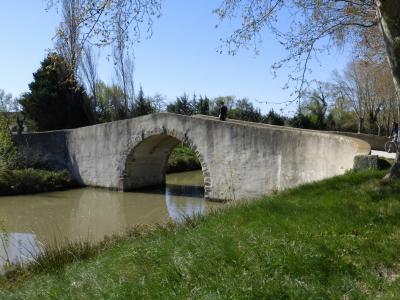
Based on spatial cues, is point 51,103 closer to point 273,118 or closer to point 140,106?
point 140,106

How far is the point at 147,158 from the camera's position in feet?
65.5

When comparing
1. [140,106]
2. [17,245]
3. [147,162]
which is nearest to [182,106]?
[140,106]

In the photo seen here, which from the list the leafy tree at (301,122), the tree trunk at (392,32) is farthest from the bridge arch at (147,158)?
the leafy tree at (301,122)

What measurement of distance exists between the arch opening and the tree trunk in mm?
12087

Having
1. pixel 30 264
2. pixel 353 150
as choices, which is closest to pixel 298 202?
pixel 30 264

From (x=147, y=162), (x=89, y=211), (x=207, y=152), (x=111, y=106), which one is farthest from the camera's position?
(x=111, y=106)

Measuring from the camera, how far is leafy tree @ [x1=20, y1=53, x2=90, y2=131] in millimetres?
28922

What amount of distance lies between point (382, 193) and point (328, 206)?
869mm

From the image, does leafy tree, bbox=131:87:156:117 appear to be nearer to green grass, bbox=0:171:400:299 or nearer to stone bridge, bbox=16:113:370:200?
stone bridge, bbox=16:113:370:200

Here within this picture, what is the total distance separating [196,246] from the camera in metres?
4.53

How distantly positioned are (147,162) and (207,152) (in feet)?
16.5

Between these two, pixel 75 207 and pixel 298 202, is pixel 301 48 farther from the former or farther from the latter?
pixel 75 207

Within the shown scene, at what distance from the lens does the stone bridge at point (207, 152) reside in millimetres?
12344

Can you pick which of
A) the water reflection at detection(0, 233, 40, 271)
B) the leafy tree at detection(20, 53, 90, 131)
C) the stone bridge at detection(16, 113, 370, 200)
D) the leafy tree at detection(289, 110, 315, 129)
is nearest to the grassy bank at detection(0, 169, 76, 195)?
the stone bridge at detection(16, 113, 370, 200)
